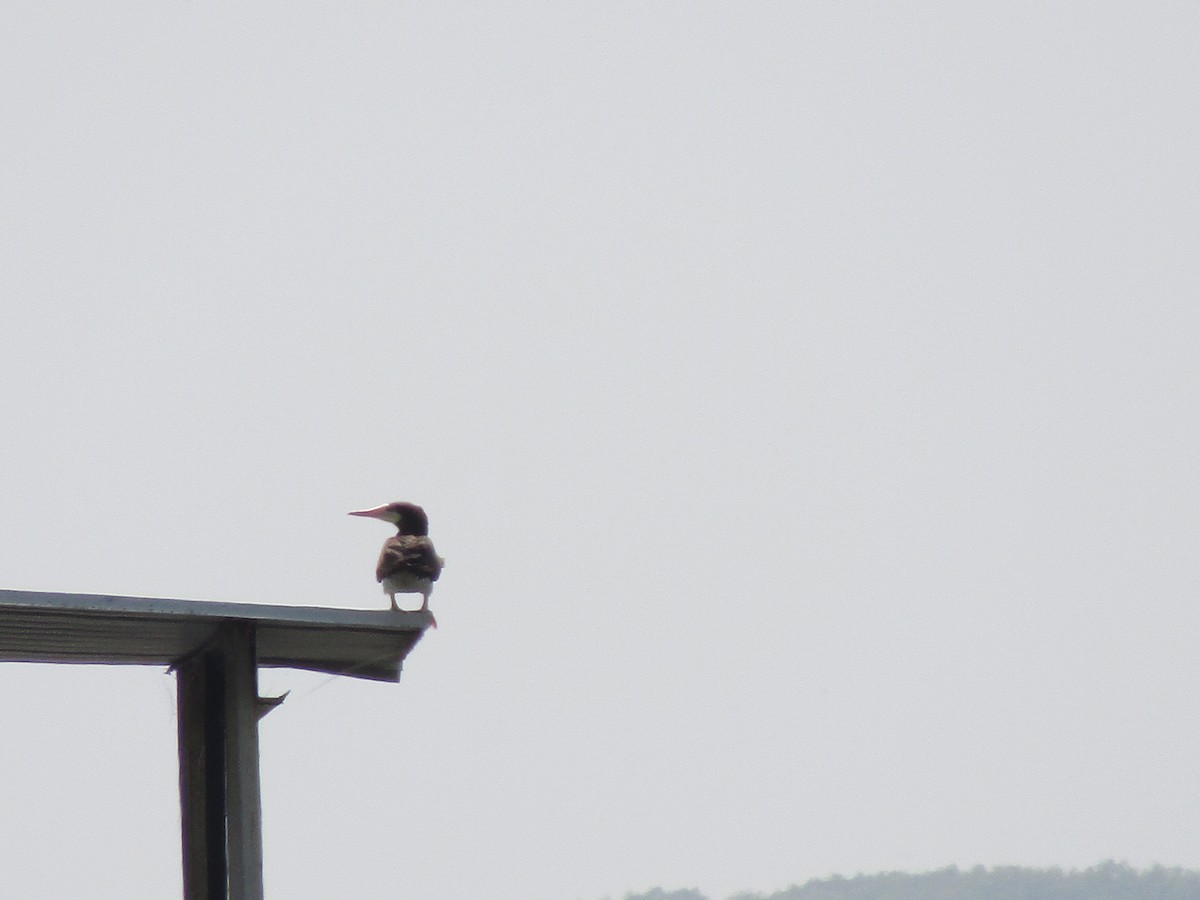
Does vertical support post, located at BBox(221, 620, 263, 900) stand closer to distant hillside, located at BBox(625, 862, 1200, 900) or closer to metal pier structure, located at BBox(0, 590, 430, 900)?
metal pier structure, located at BBox(0, 590, 430, 900)

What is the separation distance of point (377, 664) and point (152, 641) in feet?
4.72

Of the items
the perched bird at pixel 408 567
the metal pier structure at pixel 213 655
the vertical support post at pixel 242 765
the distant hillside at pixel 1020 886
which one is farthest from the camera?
the distant hillside at pixel 1020 886

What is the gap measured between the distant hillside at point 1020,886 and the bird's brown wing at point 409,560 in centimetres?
17222

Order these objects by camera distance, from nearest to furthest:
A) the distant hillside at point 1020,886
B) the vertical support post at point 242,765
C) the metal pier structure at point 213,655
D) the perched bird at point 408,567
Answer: the metal pier structure at point 213,655 < the vertical support post at point 242,765 < the perched bird at point 408,567 < the distant hillside at point 1020,886

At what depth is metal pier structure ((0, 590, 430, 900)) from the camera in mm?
9219

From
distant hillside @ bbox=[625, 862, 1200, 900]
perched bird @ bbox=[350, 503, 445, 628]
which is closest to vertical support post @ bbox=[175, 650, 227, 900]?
perched bird @ bbox=[350, 503, 445, 628]

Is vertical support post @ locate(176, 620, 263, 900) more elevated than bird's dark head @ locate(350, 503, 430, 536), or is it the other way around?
bird's dark head @ locate(350, 503, 430, 536)

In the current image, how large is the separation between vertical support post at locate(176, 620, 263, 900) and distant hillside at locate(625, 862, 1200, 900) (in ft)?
574

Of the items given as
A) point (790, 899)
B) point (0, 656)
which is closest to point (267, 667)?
point (0, 656)

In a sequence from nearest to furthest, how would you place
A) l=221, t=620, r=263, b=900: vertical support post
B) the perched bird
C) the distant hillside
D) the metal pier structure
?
the metal pier structure < l=221, t=620, r=263, b=900: vertical support post < the perched bird < the distant hillside

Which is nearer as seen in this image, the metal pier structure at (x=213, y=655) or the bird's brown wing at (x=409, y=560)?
the metal pier structure at (x=213, y=655)

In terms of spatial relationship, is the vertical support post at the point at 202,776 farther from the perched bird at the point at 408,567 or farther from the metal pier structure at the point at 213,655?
the perched bird at the point at 408,567

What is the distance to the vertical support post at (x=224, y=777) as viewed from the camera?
9.34 metres

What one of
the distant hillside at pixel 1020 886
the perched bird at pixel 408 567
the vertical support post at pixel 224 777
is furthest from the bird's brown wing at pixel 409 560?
the distant hillside at pixel 1020 886
